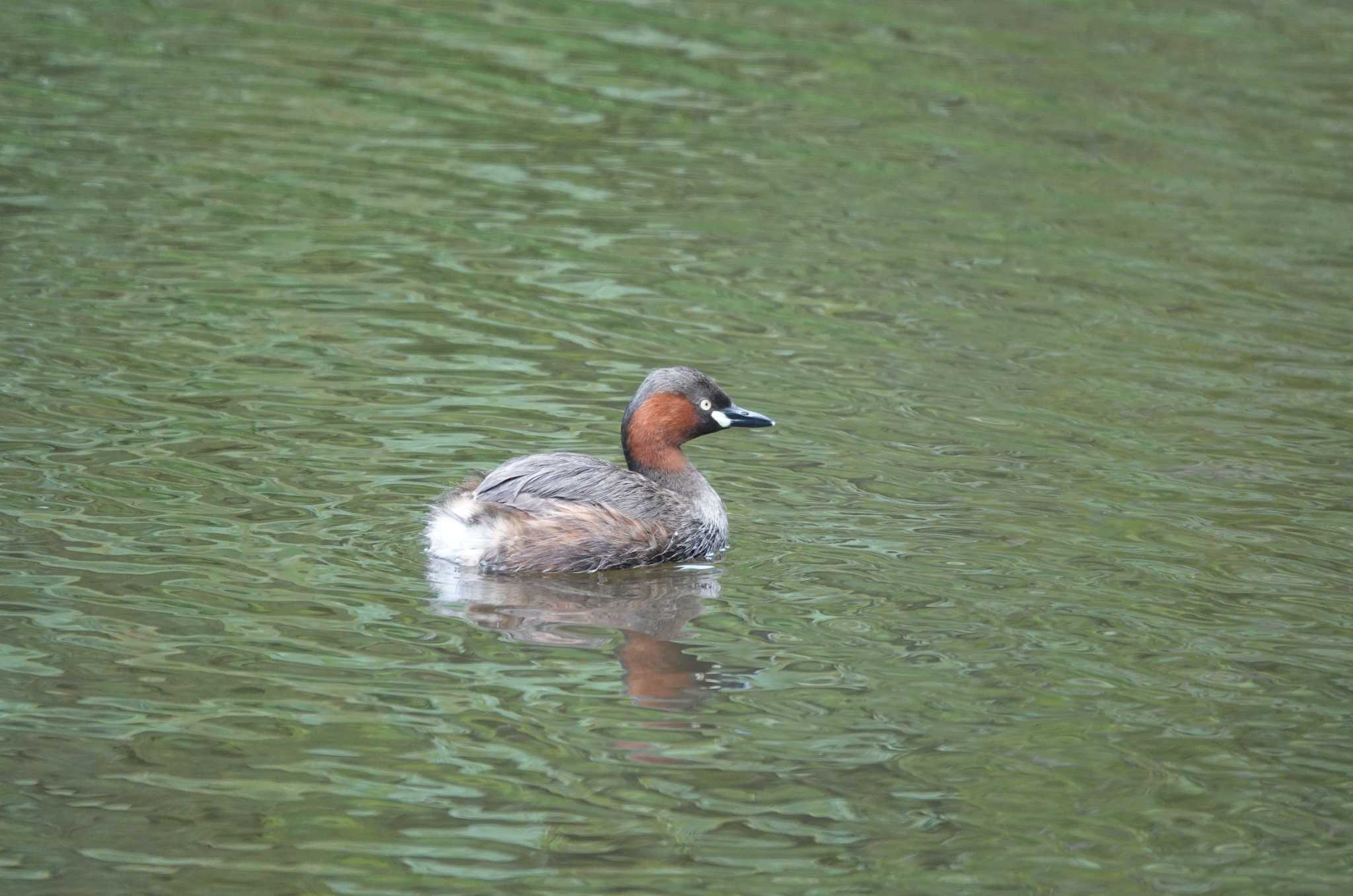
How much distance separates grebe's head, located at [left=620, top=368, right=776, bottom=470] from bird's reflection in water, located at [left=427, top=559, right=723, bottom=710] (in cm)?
61

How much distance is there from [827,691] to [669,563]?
4.99 ft

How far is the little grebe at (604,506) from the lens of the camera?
7.41 m

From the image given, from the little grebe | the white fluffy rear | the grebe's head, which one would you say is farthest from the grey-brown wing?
the grebe's head

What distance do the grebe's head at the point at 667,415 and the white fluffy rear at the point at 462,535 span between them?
0.93 metres

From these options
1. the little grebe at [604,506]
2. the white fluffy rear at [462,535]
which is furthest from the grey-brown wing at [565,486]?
the white fluffy rear at [462,535]

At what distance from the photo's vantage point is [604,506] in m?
7.65

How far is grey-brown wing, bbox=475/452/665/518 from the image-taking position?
24.7 ft

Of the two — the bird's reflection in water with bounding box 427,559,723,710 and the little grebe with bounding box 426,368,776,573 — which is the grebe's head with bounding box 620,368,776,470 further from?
the bird's reflection in water with bounding box 427,559,723,710

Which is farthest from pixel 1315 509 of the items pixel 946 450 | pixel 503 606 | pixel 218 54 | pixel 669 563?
pixel 218 54

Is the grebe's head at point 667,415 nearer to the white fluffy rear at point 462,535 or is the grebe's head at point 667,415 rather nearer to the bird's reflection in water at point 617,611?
the bird's reflection in water at point 617,611

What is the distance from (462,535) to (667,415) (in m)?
1.16

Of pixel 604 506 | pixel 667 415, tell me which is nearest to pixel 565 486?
pixel 604 506

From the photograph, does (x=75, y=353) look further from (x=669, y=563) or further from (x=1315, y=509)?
(x=1315, y=509)

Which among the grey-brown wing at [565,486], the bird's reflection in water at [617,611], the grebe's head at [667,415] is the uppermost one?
the grebe's head at [667,415]
